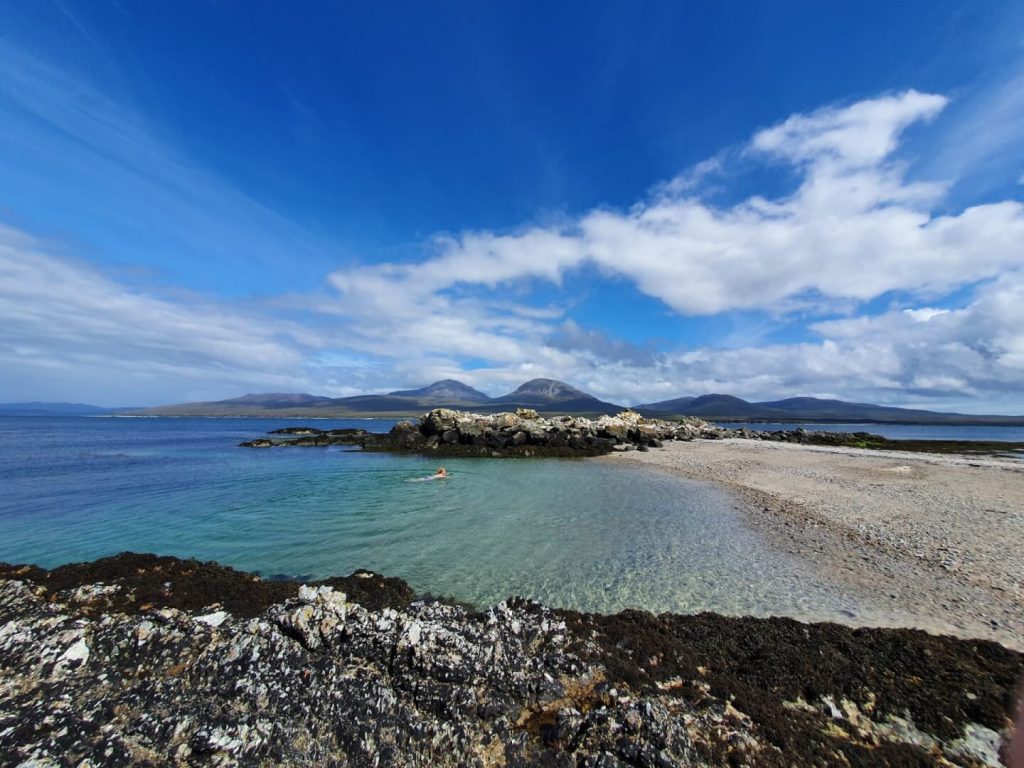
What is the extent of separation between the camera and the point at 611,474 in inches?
1137

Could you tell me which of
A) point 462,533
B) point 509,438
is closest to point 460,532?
point 462,533

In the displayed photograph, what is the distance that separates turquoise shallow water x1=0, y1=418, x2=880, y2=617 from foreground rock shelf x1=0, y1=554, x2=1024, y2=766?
2752 mm

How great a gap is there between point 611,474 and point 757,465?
37.9 feet

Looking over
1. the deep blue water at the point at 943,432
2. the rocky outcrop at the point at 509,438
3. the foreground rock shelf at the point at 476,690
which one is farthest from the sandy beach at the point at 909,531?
the deep blue water at the point at 943,432

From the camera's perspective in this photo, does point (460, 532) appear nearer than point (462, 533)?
No

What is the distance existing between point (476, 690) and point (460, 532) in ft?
33.1

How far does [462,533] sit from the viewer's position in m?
15.2

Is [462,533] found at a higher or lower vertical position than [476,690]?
lower

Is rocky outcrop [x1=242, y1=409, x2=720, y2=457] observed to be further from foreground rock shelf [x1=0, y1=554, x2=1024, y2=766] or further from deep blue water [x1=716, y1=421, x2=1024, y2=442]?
deep blue water [x1=716, y1=421, x2=1024, y2=442]

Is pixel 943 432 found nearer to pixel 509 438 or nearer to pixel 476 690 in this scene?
pixel 509 438

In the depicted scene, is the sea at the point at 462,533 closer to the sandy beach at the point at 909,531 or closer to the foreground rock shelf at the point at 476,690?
the sandy beach at the point at 909,531

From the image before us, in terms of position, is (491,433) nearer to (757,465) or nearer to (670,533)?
(757,465)

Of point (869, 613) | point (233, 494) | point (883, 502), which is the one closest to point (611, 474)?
point (883, 502)

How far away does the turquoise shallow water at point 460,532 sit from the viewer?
10508 mm
